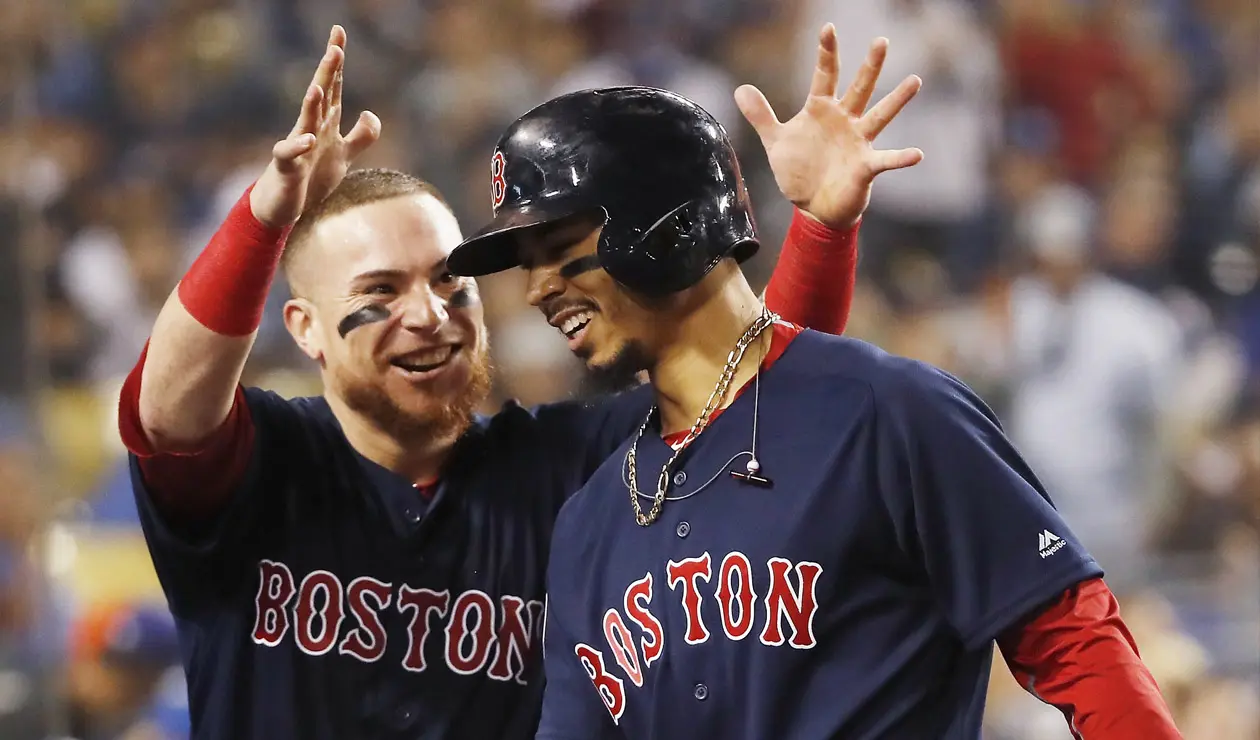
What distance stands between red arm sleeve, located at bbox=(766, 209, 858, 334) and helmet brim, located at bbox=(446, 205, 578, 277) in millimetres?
511

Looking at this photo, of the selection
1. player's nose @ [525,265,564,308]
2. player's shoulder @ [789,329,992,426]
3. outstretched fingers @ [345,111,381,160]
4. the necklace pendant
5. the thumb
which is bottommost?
the necklace pendant

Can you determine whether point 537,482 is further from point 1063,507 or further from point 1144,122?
point 1144,122

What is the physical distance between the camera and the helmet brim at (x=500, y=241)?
166 centimetres

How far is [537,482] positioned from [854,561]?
741 mm

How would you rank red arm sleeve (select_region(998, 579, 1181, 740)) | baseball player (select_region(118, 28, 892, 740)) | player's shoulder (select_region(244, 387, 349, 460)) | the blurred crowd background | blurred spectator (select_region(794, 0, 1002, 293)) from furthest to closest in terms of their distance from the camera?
blurred spectator (select_region(794, 0, 1002, 293)), the blurred crowd background, player's shoulder (select_region(244, 387, 349, 460)), baseball player (select_region(118, 28, 892, 740)), red arm sleeve (select_region(998, 579, 1181, 740))

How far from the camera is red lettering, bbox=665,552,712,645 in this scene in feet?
5.31

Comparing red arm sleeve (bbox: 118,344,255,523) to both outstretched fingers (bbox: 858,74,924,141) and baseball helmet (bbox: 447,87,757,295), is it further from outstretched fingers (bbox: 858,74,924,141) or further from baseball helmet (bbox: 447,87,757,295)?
outstretched fingers (bbox: 858,74,924,141)

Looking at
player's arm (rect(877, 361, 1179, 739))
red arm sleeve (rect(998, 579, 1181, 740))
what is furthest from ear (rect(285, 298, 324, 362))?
red arm sleeve (rect(998, 579, 1181, 740))

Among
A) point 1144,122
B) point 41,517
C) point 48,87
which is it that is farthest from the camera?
point 1144,122

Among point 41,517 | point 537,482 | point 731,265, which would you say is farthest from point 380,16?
point 731,265

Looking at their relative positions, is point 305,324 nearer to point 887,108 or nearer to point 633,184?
point 633,184

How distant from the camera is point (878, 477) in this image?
157cm

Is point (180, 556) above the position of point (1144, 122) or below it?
below

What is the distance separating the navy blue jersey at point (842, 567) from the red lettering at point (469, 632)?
446 millimetres
